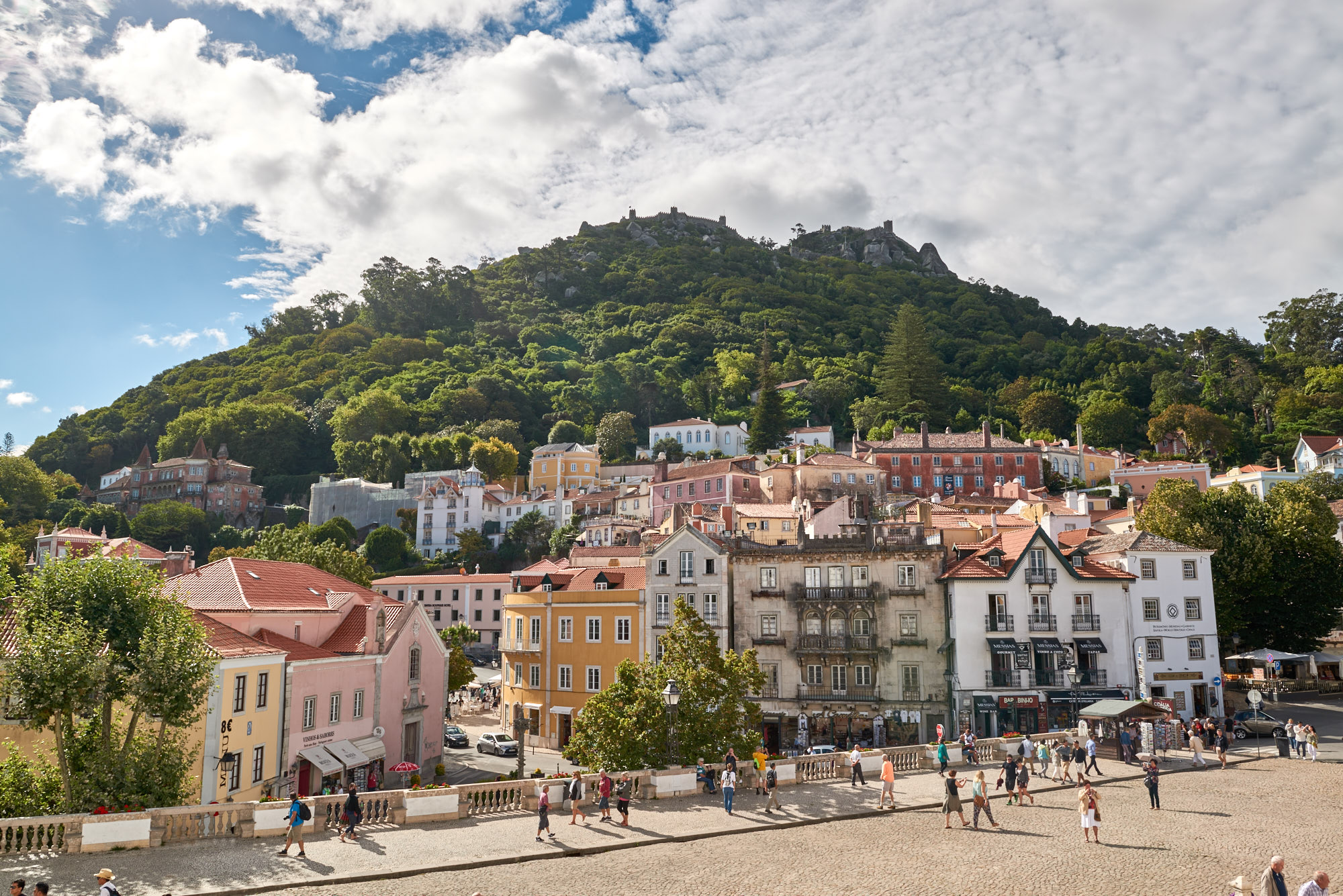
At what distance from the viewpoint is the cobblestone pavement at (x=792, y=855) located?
1689 cm

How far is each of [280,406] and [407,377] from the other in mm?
19358

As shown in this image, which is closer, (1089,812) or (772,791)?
(1089,812)

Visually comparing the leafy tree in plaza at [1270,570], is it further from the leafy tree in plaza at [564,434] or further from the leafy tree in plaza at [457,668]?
the leafy tree in plaza at [564,434]

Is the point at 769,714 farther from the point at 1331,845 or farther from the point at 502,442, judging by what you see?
the point at 502,442

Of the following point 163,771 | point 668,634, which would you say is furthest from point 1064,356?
point 163,771

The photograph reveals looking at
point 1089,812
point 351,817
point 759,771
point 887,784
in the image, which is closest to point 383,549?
point 759,771

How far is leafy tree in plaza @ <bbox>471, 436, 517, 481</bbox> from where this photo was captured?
380 ft

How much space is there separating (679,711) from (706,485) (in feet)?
208

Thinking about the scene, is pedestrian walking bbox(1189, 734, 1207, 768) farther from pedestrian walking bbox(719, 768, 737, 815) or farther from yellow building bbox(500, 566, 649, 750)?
yellow building bbox(500, 566, 649, 750)

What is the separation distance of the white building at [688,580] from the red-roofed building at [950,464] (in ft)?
173

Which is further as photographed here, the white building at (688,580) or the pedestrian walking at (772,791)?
the white building at (688,580)

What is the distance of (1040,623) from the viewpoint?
133 ft

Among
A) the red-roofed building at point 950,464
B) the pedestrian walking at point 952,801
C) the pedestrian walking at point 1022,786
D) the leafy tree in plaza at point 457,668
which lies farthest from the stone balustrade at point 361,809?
the red-roofed building at point 950,464

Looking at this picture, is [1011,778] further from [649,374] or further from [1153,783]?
[649,374]
